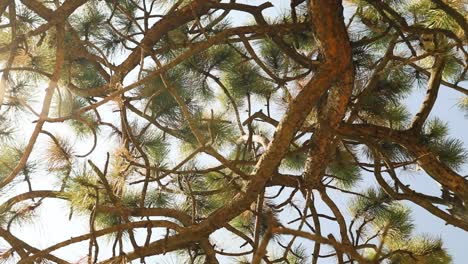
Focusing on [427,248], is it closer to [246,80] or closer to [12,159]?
[246,80]

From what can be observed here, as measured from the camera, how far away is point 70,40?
60.7 inches

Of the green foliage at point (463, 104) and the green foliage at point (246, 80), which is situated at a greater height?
the green foliage at point (463, 104)

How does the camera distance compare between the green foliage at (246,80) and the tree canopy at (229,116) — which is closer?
the tree canopy at (229,116)

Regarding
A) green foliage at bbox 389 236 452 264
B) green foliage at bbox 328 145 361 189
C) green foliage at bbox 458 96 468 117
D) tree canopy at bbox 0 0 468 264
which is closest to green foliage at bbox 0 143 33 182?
tree canopy at bbox 0 0 468 264

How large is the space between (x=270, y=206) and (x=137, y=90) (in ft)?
1.79

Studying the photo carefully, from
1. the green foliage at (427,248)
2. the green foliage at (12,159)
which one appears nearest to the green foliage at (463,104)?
the green foliage at (427,248)

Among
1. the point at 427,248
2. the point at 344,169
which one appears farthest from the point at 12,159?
the point at 427,248

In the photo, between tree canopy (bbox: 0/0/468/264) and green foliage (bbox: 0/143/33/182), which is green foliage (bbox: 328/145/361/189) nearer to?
tree canopy (bbox: 0/0/468/264)

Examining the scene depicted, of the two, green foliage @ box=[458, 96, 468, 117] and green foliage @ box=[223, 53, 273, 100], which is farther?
green foliage @ box=[458, 96, 468, 117]

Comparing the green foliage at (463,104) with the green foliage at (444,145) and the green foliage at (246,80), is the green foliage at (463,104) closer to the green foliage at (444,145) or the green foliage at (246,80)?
the green foliage at (444,145)

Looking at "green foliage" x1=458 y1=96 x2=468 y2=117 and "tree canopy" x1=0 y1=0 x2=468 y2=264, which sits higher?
"green foliage" x1=458 y1=96 x2=468 y2=117

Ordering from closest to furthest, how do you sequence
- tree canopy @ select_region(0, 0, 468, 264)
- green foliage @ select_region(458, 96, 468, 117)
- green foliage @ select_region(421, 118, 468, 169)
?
tree canopy @ select_region(0, 0, 468, 264) → green foliage @ select_region(421, 118, 468, 169) → green foliage @ select_region(458, 96, 468, 117)

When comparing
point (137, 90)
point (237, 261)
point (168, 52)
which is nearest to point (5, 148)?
point (137, 90)

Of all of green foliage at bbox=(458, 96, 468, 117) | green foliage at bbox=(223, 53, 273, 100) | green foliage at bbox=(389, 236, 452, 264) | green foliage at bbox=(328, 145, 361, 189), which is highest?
green foliage at bbox=(458, 96, 468, 117)
